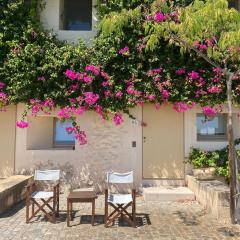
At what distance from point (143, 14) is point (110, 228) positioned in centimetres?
469

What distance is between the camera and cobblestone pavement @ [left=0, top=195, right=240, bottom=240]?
6.96 metres

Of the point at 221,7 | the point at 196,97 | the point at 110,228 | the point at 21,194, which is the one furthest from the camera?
the point at 196,97

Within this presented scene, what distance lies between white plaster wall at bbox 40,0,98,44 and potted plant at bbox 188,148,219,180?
431 centimetres

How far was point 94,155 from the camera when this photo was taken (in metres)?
10.7

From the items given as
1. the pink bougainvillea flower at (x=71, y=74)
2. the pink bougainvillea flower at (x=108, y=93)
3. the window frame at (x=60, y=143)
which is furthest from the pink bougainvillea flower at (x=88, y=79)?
the window frame at (x=60, y=143)

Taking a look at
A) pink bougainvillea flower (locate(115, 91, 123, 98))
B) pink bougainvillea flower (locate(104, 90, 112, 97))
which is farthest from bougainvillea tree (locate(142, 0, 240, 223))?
pink bougainvillea flower (locate(104, 90, 112, 97))

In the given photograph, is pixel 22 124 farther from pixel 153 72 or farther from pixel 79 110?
pixel 153 72

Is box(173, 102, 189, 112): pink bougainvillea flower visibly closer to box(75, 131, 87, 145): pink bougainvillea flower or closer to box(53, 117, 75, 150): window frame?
box(75, 131, 87, 145): pink bougainvillea flower

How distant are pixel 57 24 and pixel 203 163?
5622mm

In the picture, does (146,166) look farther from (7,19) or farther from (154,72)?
(7,19)

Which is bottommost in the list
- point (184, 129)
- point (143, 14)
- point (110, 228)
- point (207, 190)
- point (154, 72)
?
point (110, 228)

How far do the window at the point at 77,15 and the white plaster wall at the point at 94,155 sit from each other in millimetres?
2945

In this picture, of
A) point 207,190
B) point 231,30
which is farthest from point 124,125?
point 231,30

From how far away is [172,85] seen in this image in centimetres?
1038
